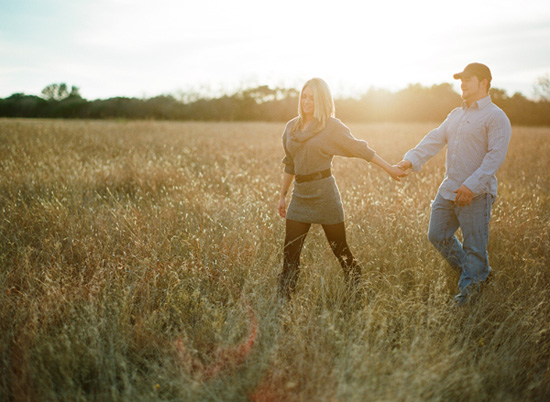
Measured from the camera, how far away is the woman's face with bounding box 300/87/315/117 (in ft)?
9.58

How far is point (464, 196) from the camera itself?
2898mm

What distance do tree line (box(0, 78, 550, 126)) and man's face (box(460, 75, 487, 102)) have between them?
137 ft

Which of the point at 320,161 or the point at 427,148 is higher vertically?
the point at 427,148

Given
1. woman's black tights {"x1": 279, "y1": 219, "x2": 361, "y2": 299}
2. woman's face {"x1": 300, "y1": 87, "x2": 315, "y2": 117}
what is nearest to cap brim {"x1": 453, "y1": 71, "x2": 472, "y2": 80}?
woman's face {"x1": 300, "y1": 87, "x2": 315, "y2": 117}

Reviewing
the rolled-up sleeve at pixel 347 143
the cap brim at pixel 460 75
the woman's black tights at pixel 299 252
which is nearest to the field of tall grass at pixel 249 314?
the woman's black tights at pixel 299 252

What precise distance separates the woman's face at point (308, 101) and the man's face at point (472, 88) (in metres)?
1.23

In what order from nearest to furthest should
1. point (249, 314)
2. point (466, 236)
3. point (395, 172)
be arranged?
1. point (249, 314)
2. point (466, 236)
3. point (395, 172)

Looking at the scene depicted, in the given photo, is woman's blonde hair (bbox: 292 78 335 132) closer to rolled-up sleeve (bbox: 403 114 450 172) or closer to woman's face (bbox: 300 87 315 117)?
woman's face (bbox: 300 87 315 117)

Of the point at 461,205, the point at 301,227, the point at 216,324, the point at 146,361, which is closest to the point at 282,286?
the point at 301,227

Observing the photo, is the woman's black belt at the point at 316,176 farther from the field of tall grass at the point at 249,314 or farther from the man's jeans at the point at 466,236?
the man's jeans at the point at 466,236

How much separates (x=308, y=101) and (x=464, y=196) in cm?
144

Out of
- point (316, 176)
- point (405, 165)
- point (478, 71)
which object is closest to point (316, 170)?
point (316, 176)

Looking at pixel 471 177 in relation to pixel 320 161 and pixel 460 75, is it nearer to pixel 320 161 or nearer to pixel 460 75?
pixel 460 75

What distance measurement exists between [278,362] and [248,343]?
30cm
